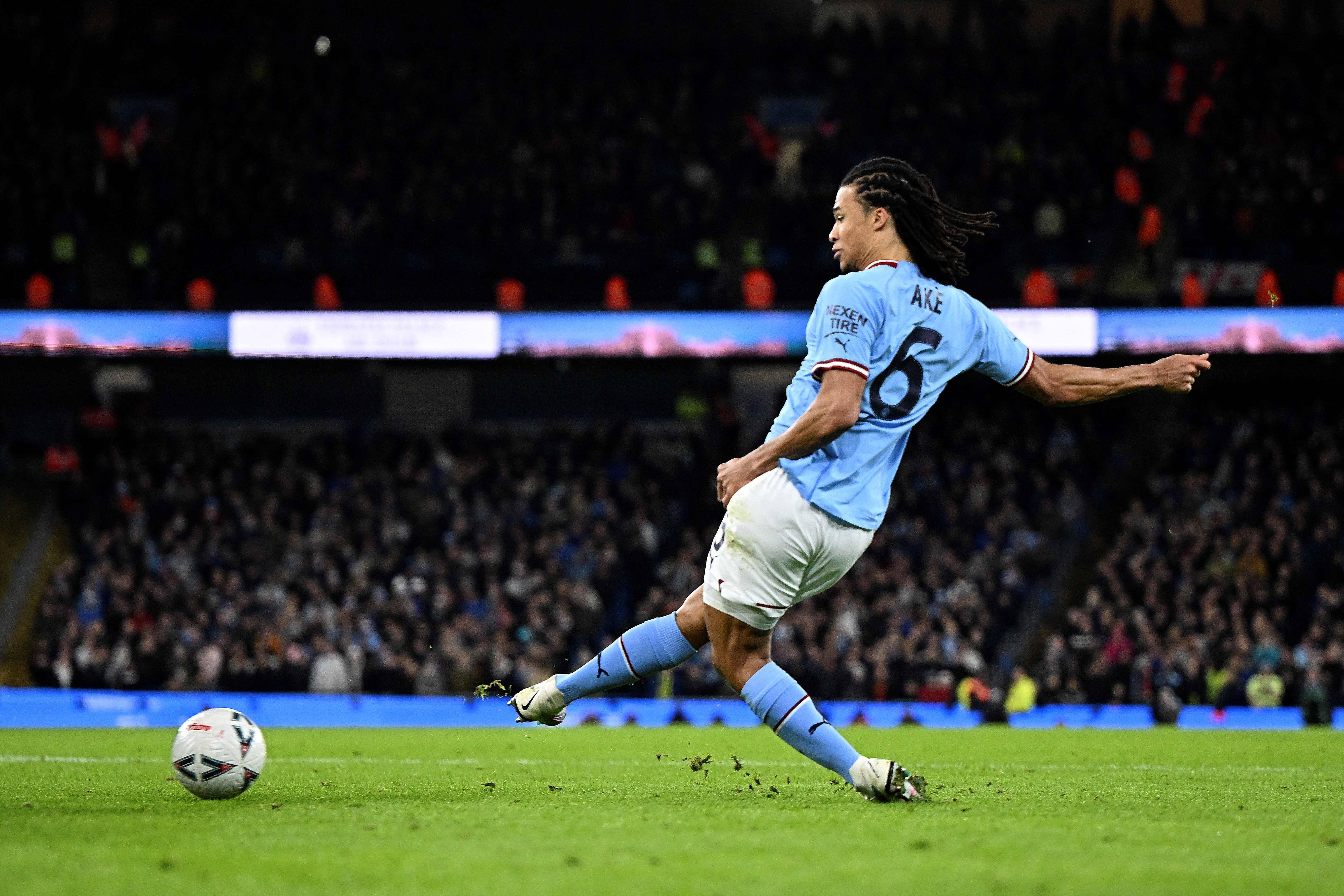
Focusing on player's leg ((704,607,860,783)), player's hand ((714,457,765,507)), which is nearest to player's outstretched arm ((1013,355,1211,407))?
player's hand ((714,457,765,507))

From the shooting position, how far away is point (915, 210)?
561 cm

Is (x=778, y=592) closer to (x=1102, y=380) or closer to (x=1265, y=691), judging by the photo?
(x=1102, y=380)

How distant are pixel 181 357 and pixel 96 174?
4252 mm

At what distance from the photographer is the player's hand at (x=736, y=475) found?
512 centimetres

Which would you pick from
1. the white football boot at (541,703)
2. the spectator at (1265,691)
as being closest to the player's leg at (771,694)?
the white football boot at (541,703)

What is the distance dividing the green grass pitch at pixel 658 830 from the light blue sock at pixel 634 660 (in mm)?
447

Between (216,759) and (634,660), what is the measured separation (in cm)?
166

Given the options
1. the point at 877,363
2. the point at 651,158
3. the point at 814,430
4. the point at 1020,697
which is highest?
the point at 651,158

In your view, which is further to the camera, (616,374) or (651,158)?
(616,374)

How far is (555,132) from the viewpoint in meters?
26.6

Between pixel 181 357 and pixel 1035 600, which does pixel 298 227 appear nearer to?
pixel 181 357

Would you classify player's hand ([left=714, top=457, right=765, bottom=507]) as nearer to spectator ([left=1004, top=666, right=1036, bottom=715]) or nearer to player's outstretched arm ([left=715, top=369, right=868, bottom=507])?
player's outstretched arm ([left=715, top=369, right=868, bottom=507])

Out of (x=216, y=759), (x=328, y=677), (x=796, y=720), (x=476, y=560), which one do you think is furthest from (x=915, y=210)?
(x=476, y=560)

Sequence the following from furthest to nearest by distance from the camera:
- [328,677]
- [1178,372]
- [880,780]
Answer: [328,677] → [1178,372] → [880,780]
